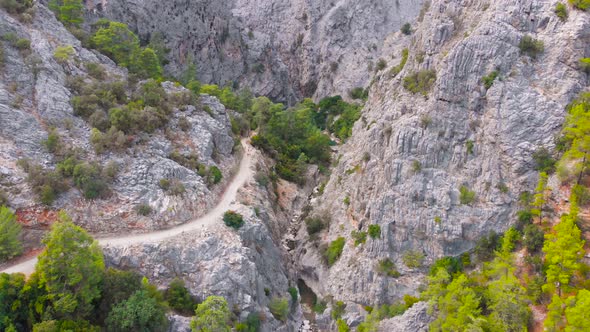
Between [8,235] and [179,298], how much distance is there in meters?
16.5

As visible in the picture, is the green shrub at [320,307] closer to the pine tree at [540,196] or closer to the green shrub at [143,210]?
the green shrub at [143,210]

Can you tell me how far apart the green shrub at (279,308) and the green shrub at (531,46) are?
40.9 m

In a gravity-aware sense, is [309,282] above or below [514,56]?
below

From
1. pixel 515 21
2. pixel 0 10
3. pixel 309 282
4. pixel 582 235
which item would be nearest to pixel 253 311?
pixel 309 282

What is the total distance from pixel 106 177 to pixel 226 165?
63.4 ft

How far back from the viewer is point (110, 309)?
4153 cm

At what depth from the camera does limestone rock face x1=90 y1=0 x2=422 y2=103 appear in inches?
4183

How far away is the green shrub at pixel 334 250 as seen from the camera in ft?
191

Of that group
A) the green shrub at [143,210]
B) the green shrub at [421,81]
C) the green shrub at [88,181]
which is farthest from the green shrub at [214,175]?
the green shrub at [421,81]

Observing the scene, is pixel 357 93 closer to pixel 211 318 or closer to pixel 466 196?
pixel 466 196

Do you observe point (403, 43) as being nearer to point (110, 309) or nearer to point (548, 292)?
point (548, 292)

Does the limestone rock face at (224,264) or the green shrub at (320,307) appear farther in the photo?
the green shrub at (320,307)

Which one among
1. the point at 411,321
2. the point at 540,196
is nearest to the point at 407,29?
the point at 540,196

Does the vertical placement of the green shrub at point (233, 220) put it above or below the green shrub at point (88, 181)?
above
